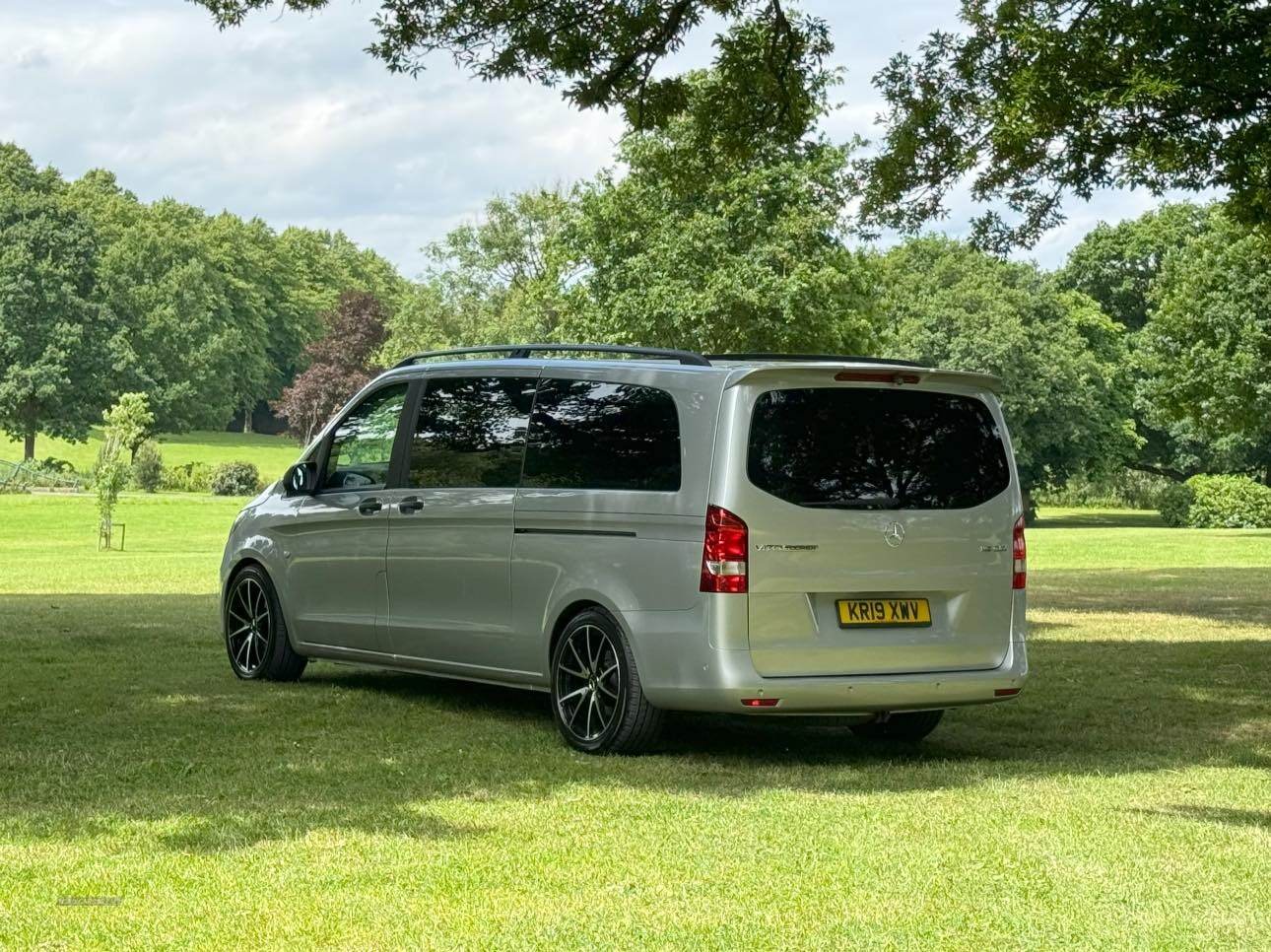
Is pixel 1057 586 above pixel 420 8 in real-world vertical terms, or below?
below

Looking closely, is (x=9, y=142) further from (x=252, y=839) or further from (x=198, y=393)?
(x=252, y=839)

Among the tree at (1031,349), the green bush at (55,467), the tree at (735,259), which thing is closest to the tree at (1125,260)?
the tree at (1031,349)

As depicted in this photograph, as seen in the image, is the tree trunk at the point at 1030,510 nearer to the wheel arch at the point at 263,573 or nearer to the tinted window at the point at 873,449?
the wheel arch at the point at 263,573

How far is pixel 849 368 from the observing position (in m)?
8.92

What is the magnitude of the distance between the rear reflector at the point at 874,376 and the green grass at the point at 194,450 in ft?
244

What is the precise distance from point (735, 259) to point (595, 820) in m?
42.9

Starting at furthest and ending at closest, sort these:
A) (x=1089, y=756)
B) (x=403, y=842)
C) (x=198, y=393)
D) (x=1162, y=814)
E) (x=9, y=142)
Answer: (x=198, y=393) < (x=9, y=142) < (x=1089, y=756) < (x=1162, y=814) < (x=403, y=842)

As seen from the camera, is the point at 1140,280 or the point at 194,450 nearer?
the point at 1140,280

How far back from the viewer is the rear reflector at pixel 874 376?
8953 mm

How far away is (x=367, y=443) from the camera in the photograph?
1129 centimetres

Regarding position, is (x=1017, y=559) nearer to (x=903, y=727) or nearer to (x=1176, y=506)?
(x=903, y=727)

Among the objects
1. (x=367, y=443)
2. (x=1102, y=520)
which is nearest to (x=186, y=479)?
(x=1102, y=520)

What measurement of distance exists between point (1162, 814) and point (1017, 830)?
0.87 meters

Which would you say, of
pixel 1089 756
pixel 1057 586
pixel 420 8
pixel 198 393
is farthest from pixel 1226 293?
pixel 198 393
